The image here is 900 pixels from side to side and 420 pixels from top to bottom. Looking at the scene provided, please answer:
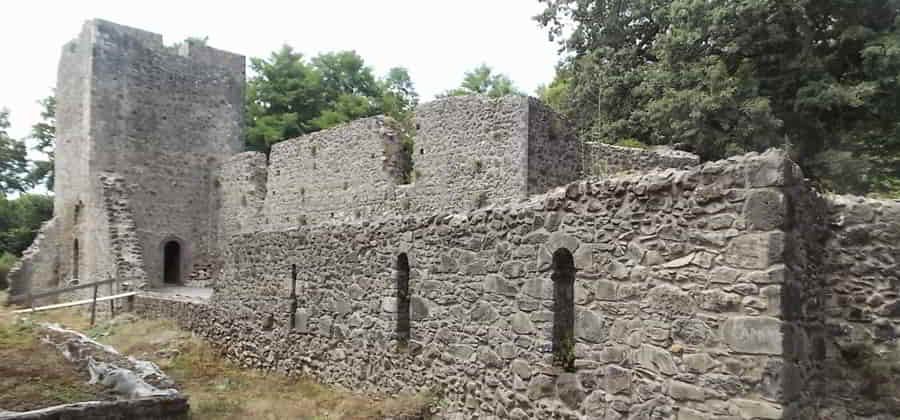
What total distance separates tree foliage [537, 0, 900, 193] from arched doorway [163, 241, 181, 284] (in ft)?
54.6

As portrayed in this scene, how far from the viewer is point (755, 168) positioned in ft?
17.4

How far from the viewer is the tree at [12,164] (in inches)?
1529

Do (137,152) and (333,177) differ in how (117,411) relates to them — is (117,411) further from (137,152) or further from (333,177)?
(137,152)

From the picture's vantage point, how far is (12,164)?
39094 mm

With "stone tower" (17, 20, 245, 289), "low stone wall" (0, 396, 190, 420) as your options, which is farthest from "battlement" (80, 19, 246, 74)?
"low stone wall" (0, 396, 190, 420)

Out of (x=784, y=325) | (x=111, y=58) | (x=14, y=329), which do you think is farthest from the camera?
(x=111, y=58)

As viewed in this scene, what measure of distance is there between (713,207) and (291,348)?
25.6 feet

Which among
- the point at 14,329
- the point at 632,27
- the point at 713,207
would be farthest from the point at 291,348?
the point at 632,27

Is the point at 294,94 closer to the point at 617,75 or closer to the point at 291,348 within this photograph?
the point at 617,75

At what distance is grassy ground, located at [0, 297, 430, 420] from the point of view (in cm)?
889

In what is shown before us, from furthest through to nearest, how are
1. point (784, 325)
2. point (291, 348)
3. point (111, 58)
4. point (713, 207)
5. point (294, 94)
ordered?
point (294, 94), point (111, 58), point (291, 348), point (713, 207), point (784, 325)

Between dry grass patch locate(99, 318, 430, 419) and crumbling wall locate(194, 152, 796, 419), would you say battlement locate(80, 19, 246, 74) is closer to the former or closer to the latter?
dry grass patch locate(99, 318, 430, 419)

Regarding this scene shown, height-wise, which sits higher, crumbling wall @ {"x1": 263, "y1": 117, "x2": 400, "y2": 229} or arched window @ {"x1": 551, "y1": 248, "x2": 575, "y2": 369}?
crumbling wall @ {"x1": 263, "y1": 117, "x2": 400, "y2": 229}

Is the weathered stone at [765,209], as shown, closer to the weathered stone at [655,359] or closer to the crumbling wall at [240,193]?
the weathered stone at [655,359]
